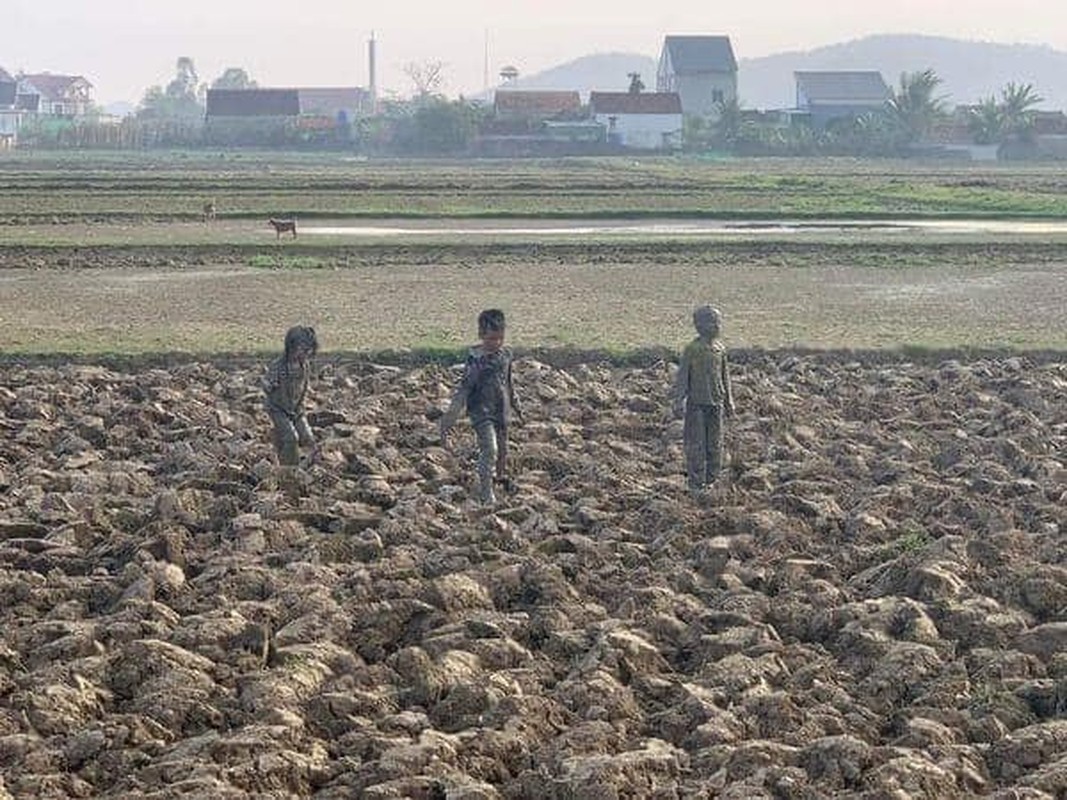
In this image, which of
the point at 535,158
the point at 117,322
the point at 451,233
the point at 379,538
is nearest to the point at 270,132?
the point at 535,158

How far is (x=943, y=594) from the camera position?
383 inches

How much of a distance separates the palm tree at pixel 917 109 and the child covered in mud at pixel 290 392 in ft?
269

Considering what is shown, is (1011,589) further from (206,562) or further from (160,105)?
(160,105)

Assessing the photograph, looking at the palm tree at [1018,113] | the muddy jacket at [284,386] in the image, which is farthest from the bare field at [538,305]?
the palm tree at [1018,113]

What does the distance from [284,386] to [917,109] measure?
3261 inches

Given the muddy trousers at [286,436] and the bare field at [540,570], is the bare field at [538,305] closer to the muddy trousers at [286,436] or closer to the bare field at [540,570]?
the bare field at [540,570]

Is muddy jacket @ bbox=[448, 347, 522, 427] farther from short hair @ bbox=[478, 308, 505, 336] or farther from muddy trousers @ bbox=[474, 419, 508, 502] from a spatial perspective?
short hair @ bbox=[478, 308, 505, 336]

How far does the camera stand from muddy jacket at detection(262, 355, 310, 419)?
12867 millimetres

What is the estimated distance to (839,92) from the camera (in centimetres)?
11919

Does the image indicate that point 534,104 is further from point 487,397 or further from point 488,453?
point 488,453

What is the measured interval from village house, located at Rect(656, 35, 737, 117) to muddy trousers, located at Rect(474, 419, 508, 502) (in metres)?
111

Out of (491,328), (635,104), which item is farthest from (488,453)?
(635,104)

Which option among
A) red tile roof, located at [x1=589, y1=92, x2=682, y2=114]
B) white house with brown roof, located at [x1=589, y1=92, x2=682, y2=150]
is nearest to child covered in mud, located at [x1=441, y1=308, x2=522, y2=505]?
white house with brown roof, located at [x1=589, y1=92, x2=682, y2=150]

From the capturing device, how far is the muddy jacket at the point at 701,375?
12797 mm
